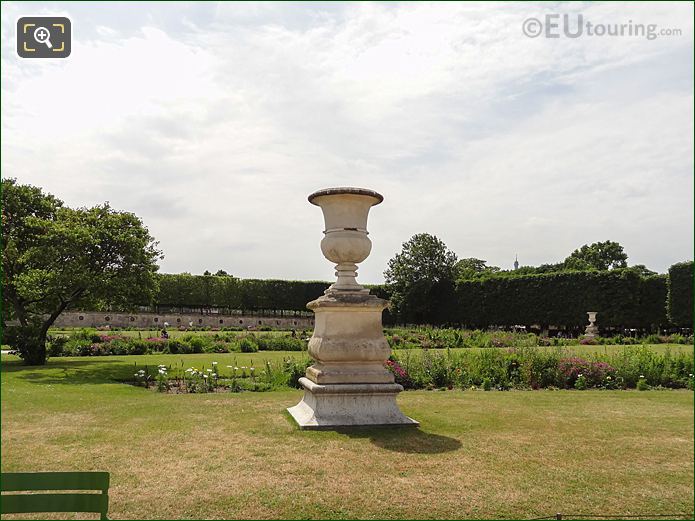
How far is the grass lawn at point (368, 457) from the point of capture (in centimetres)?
427

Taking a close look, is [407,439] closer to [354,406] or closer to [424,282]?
[354,406]

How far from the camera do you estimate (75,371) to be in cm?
1380

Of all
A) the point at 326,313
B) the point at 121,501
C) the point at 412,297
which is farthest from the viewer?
the point at 412,297

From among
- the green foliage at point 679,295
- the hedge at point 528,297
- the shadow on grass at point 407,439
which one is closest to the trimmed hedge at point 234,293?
the hedge at point 528,297

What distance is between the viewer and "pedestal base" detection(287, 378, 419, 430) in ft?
23.4

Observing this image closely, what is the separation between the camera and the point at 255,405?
8492 millimetres

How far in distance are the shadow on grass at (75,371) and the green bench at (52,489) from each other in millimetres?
9699

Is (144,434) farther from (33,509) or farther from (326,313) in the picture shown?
(33,509)

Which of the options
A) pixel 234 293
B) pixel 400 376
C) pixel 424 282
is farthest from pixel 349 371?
pixel 234 293

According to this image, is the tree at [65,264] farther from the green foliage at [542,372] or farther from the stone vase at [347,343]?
the stone vase at [347,343]

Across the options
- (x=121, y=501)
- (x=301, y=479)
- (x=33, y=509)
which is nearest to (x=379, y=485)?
(x=301, y=479)

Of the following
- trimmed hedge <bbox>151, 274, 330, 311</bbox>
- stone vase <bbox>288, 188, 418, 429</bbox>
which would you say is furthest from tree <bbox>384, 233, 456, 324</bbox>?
stone vase <bbox>288, 188, 418, 429</bbox>

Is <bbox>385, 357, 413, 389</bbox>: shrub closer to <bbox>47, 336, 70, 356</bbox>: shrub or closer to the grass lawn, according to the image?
the grass lawn

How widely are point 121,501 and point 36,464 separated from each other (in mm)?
1465
